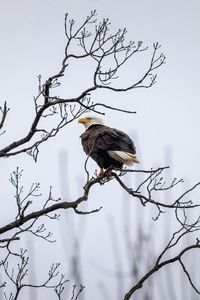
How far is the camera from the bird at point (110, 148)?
7547 mm

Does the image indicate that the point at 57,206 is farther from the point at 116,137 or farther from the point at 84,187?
the point at 116,137

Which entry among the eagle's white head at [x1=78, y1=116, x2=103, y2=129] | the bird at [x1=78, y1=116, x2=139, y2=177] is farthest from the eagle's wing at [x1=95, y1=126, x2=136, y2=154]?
the eagle's white head at [x1=78, y1=116, x2=103, y2=129]

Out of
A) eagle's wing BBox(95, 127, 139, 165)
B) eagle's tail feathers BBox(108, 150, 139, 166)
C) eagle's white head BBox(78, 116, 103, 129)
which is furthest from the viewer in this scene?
eagle's white head BBox(78, 116, 103, 129)

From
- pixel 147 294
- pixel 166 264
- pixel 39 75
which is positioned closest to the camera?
pixel 147 294

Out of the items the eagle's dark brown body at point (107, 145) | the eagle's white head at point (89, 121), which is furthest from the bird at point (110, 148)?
the eagle's white head at point (89, 121)

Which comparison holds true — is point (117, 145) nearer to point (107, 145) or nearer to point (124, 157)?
point (107, 145)

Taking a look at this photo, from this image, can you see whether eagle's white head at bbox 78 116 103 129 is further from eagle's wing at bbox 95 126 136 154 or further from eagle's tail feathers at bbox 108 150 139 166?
eagle's tail feathers at bbox 108 150 139 166

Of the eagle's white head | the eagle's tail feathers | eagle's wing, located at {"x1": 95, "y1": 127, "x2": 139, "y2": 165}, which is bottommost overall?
the eagle's tail feathers

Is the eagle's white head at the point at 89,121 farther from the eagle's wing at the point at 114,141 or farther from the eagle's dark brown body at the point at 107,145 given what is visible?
the eagle's wing at the point at 114,141

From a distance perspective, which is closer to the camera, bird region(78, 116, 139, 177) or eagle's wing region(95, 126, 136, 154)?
bird region(78, 116, 139, 177)

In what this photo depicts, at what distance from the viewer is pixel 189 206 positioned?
218 inches

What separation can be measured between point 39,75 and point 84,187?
1038mm

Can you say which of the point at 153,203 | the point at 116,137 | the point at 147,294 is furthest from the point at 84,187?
the point at 116,137

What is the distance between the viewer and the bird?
24.8 feet
